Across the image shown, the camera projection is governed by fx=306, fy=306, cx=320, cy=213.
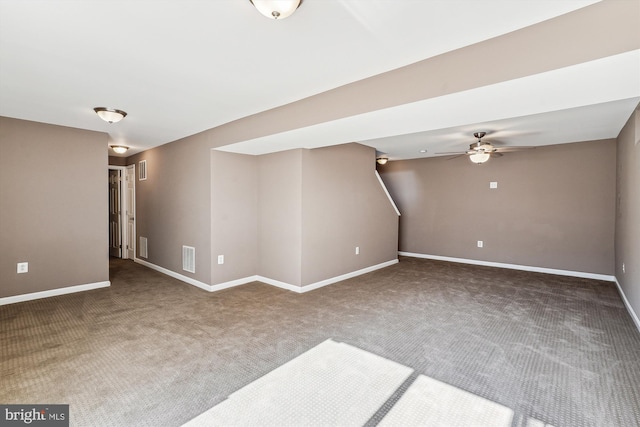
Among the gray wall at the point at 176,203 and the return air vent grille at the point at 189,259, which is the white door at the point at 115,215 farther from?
the return air vent grille at the point at 189,259

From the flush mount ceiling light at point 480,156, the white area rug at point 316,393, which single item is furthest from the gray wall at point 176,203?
the flush mount ceiling light at point 480,156

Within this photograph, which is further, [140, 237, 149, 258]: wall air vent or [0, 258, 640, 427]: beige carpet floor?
[140, 237, 149, 258]: wall air vent

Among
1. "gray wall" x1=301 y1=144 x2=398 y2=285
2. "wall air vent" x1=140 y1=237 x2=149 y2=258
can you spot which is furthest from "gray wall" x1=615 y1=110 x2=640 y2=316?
"wall air vent" x1=140 y1=237 x2=149 y2=258

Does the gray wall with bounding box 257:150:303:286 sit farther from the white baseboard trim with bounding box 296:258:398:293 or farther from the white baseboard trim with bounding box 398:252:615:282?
the white baseboard trim with bounding box 398:252:615:282

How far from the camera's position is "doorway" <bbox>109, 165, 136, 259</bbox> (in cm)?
657

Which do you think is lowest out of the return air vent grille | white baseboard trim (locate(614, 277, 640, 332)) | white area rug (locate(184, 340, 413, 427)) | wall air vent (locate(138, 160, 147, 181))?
white area rug (locate(184, 340, 413, 427))

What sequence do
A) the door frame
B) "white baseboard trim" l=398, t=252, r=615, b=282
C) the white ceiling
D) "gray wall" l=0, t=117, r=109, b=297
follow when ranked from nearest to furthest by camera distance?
the white ceiling < "gray wall" l=0, t=117, r=109, b=297 < "white baseboard trim" l=398, t=252, r=615, b=282 < the door frame

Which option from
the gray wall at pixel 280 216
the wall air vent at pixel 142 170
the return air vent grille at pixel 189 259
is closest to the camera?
the gray wall at pixel 280 216

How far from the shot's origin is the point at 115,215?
7.10m

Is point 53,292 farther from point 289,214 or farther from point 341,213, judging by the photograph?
point 341,213

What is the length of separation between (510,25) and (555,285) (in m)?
4.54

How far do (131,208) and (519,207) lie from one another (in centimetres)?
792

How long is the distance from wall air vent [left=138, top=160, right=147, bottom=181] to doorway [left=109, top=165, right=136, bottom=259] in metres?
0.34

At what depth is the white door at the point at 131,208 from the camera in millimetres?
6465
